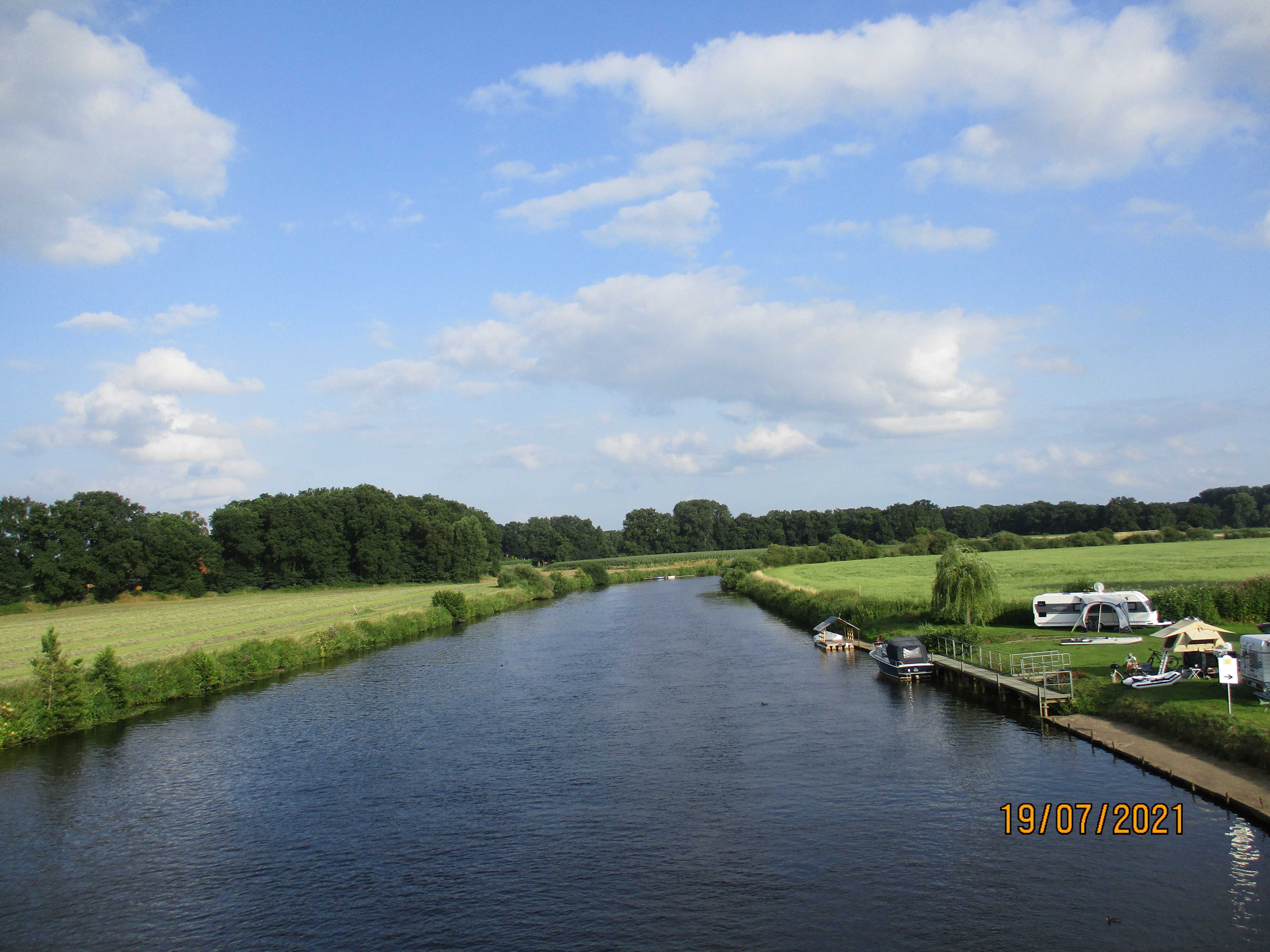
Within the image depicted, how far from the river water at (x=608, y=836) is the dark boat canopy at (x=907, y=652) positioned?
2.53 meters

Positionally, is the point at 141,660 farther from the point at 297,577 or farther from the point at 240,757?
the point at 297,577

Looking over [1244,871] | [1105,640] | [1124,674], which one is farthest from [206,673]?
[1105,640]

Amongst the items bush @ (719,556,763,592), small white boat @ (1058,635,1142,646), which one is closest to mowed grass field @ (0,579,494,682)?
bush @ (719,556,763,592)

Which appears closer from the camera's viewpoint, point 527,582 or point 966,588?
point 966,588

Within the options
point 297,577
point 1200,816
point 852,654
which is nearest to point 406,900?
point 1200,816

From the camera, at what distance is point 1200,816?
844 inches

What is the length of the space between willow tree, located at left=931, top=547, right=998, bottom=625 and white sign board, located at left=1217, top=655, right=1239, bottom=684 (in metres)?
21.6

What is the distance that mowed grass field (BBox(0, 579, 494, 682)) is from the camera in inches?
2195

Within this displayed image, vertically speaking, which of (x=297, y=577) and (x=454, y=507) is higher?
(x=454, y=507)

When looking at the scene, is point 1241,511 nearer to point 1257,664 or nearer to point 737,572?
point 737,572

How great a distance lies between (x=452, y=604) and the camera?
281ft

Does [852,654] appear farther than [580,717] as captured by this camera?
Yes

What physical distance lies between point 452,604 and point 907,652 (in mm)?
55006

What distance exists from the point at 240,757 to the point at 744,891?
2414 cm
